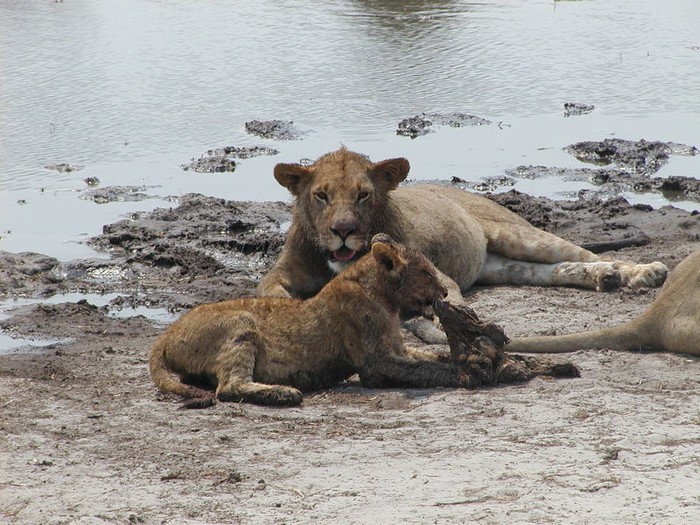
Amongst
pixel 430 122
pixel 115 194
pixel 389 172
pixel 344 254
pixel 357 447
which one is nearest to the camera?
pixel 357 447

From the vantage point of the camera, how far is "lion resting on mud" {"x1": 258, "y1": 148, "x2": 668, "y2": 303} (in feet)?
28.2

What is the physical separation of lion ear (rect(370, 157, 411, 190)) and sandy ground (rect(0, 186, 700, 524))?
1.16 m

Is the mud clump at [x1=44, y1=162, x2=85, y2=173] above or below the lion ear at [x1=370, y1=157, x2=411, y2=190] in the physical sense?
below

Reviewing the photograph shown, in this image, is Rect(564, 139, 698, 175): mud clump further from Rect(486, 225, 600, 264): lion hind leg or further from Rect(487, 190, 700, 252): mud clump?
Rect(486, 225, 600, 264): lion hind leg

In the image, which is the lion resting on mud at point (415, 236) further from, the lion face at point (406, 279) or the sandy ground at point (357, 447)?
the lion face at point (406, 279)

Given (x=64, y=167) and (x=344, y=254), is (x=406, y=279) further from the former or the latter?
(x=64, y=167)

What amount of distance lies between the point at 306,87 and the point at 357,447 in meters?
11.0

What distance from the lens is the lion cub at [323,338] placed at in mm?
6570

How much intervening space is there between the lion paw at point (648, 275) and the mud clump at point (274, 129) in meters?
5.31

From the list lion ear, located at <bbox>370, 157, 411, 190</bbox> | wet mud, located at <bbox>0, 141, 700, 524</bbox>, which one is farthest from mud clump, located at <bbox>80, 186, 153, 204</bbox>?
lion ear, located at <bbox>370, 157, 411, 190</bbox>

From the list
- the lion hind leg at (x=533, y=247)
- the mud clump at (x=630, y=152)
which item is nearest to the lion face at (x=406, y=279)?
the lion hind leg at (x=533, y=247)

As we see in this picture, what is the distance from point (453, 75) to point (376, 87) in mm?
1137

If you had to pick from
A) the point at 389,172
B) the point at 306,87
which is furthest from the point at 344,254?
the point at 306,87

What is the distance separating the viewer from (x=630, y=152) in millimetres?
12906
